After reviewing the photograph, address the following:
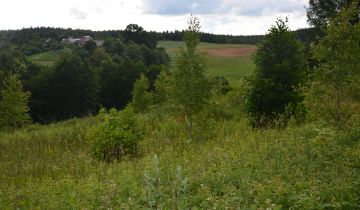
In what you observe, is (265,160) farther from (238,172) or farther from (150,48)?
(150,48)

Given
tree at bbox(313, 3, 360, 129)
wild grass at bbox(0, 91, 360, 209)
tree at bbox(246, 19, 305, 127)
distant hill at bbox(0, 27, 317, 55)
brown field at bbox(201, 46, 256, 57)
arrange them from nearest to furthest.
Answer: wild grass at bbox(0, 91, 360, 209)
tree at bbox(313, 3, 360, 129)
tree at bbox(246, 19, 305, 127)
brown field at bbox(201, 46, 256, 57)
distant hill at bbox(0, 27, 317, 55)

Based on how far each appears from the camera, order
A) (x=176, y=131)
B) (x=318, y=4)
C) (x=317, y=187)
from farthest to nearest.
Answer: (x=318, y=4), (x=176, y=131), (x=317, y=187)

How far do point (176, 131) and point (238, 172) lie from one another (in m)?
9.88

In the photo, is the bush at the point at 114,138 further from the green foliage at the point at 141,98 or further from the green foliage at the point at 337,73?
the green foliage at the point at 141,98

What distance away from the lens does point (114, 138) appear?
12305mm

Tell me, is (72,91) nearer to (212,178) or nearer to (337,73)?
(337,73)

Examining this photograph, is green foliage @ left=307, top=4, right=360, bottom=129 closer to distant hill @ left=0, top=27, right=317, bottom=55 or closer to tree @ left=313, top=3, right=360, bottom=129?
tree @ left=313, top=3, right=360, bottom=129

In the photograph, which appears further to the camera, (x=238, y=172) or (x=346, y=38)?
(x=346, y=38)

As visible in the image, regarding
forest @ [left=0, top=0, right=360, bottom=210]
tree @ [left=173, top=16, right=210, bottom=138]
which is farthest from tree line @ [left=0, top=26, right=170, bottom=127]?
tree @ [left=173, top=16, right=210, bottom=138]

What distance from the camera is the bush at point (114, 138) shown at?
40.1 ft

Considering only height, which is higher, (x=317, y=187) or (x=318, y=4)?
(x=318, y=4)

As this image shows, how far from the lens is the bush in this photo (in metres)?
12.2

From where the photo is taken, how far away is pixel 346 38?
32.6 ft

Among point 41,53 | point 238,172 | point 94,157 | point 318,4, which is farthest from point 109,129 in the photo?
point 41,53
